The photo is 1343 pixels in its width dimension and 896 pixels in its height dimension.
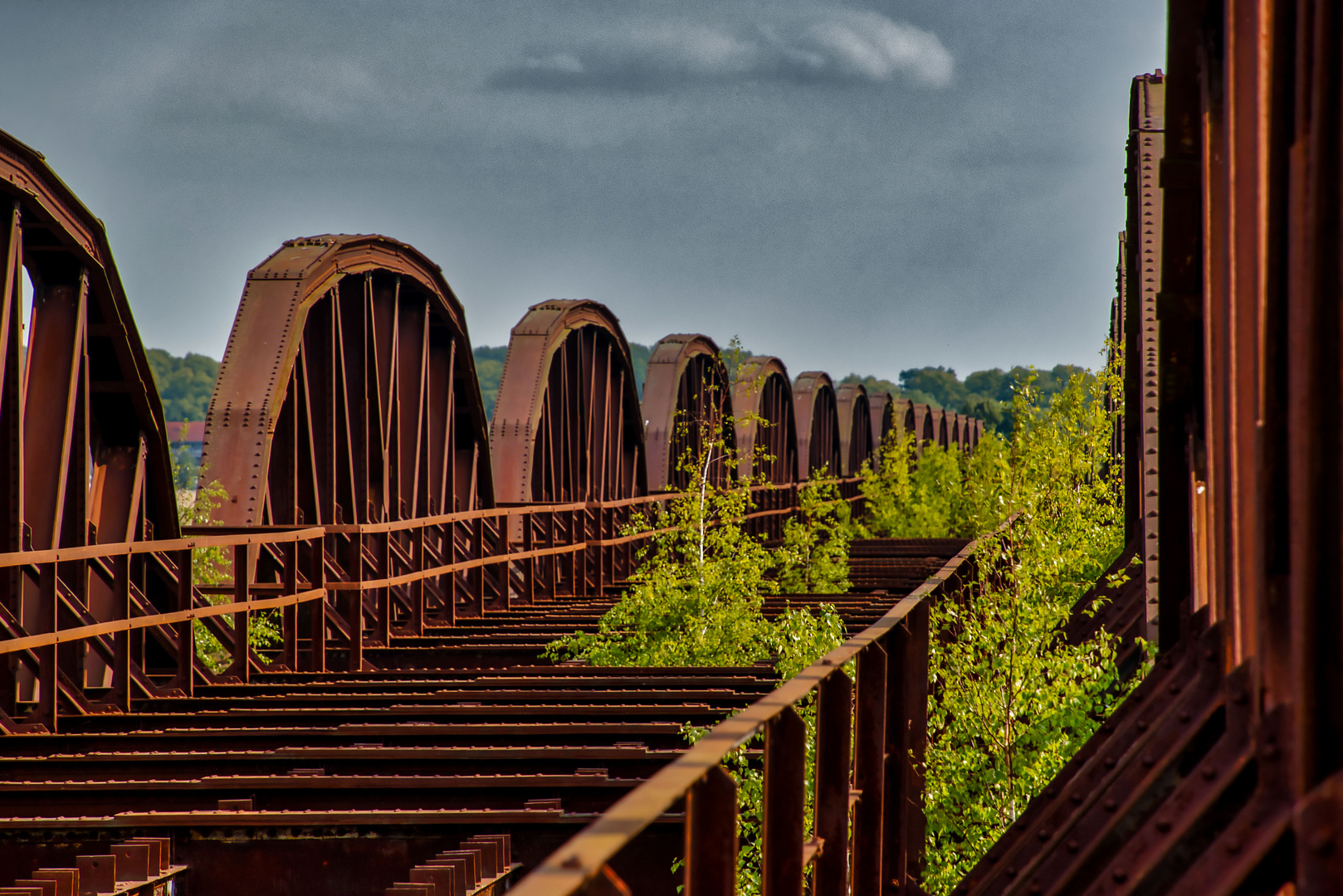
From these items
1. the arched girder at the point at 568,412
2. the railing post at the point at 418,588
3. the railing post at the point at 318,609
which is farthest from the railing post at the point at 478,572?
the railing post at the point at 318,609

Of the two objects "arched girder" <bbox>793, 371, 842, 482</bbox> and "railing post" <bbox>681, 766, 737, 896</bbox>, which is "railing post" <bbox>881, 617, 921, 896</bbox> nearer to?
"railing post" <bbox>681, 766, 737, 896</bbox>

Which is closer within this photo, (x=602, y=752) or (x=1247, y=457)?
(x=1247, y=457)

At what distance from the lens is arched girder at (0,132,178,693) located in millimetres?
9531

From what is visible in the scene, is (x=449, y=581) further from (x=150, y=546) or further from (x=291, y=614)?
(x=150, y=546)

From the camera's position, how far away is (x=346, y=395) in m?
15.8

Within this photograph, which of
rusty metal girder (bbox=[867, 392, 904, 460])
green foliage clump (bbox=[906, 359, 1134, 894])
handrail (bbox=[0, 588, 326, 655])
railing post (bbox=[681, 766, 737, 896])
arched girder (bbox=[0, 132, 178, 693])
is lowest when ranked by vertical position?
green foliage clump (bbox=[906, 359, 1134, 894])

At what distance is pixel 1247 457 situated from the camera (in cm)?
328

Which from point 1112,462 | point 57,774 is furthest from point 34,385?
point 1112,462

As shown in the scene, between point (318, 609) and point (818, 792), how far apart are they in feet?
26.7

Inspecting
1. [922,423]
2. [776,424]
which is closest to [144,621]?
[776,424]

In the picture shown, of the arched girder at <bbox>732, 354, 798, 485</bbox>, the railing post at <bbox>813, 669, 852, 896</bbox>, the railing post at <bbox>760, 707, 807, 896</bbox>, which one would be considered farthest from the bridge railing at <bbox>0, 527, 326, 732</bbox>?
the arched girder at <bbox>732, 354, 798, 485</bbox>

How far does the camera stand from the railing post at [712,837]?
9.82ft

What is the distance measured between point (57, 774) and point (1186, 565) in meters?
5.91

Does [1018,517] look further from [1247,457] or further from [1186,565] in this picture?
[1247,457]
